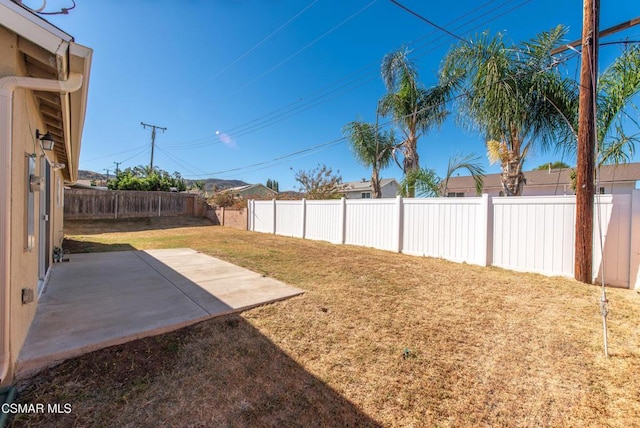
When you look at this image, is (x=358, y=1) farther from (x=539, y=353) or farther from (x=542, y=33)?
(x=539, y=353)

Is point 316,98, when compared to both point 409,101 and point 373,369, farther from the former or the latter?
point 373,369

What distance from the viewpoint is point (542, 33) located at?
714 cm

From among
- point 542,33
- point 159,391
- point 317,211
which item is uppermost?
point 542,33

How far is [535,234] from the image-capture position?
18.3ft

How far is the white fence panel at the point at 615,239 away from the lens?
4660 mm

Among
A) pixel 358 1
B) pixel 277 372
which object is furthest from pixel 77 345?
pixel 358 1

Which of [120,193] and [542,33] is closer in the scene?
[542,33]

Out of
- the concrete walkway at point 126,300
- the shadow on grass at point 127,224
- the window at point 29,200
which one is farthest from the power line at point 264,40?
the shadow on grass at point 127,224

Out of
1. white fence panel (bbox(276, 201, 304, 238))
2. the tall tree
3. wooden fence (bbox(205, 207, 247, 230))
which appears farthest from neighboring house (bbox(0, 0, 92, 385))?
the tall tree

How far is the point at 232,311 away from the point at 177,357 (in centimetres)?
98

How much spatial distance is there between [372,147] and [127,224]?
15.1m

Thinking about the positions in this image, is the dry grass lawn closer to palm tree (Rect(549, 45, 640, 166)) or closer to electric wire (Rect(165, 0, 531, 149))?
palm tree (Rect(549, 45, 640, 166))

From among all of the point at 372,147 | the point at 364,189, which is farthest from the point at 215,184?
the point at 372,147

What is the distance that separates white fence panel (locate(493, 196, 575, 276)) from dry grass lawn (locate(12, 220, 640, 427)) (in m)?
1.20
